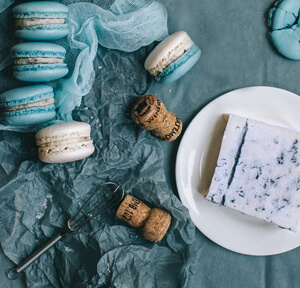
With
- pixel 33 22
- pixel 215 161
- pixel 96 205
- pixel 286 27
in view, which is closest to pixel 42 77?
pixel 33 22

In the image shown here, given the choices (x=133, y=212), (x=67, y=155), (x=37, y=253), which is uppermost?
(x=67, y=155)

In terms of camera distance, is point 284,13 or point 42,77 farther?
point 284,13

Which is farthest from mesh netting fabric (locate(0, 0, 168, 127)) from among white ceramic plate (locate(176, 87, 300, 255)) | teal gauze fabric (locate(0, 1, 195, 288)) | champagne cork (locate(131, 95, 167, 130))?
white ceramic plate (locate(176, 87, 300, 255))

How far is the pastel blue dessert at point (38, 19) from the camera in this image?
2.73 feet

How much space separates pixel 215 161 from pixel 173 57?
311 millimetres

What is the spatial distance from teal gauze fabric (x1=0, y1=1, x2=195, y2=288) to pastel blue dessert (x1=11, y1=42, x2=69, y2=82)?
0.30 feet

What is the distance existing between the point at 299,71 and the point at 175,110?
0.36 meters

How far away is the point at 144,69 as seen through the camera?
979 mm

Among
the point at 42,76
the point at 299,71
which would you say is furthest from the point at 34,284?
the point at 299,71

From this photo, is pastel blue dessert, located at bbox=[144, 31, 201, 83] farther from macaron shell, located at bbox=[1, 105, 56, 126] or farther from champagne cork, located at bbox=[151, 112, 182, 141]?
macaron shell, located at bbox=[1, 105, 56, 126]

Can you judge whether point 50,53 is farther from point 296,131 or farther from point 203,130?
point 296,131

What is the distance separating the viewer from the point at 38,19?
0.84 metres

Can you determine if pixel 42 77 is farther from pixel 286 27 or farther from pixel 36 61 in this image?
pixel 286 27

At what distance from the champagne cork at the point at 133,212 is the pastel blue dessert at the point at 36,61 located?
0.37m
